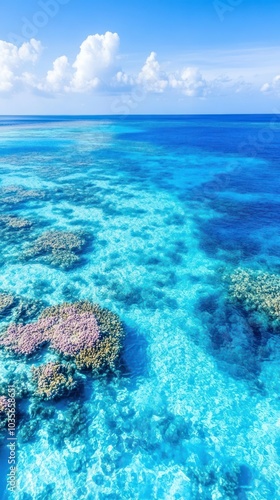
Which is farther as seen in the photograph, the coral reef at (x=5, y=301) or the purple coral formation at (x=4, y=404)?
the coral reef at (x=5, y=301)

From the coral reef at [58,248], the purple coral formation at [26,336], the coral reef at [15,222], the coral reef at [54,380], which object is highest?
the coral reef at [15,222]

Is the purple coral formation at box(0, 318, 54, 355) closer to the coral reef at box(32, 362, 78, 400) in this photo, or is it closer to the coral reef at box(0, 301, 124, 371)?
the coral reef at box(0, 301, 124, 371)

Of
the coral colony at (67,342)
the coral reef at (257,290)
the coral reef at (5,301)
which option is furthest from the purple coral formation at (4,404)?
the coral reef at (257,290)

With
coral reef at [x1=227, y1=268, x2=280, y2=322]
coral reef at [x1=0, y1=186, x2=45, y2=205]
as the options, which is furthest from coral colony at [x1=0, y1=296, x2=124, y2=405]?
coral reef at [x1=0, y1=186, x2=45, y2=205]

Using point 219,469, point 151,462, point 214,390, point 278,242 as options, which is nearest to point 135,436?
point 151,462

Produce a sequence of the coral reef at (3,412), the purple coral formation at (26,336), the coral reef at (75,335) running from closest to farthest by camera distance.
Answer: the coral reef at (3,412) → the coral reef at (75,335) → the purple coral formation at (26,336)

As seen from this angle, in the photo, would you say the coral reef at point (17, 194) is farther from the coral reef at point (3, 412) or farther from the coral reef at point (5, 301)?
the coral reef at point (3, 412)

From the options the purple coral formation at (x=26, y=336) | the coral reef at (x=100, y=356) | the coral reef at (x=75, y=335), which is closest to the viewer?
the coral reef at (x=100, y=356)
